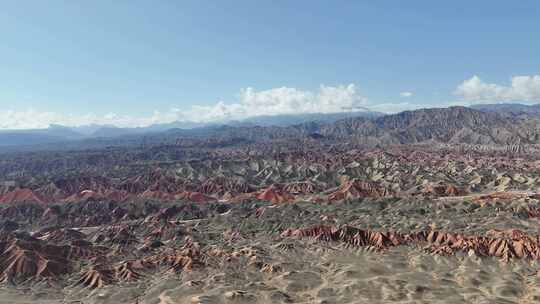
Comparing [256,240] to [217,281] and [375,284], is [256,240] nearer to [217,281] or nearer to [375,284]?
[217,281]

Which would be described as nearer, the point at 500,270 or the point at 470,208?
the point at 500,270

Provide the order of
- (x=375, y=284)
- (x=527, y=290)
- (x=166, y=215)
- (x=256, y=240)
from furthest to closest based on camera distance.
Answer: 1. (x=166, y=215)
2. (x=256, y=240)
3. (x=375, y=284)
4. (x=527, y=290)

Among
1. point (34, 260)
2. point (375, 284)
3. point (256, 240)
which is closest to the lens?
point (375, 284)

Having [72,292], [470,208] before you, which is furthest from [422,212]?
[72,292]

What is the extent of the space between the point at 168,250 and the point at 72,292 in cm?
3123

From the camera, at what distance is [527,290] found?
9725cm

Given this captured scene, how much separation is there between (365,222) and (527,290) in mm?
66371

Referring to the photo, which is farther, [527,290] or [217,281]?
[217,281]

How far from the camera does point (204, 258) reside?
126 meters

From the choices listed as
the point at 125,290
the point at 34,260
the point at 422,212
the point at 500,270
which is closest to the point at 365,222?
the point at 422,212

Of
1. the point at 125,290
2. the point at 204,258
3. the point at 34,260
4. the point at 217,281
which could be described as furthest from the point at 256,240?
the point at 34,260

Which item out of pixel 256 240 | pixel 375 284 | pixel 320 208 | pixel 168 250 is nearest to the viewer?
pixel 375 284

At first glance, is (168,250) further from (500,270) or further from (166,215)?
(500,270)

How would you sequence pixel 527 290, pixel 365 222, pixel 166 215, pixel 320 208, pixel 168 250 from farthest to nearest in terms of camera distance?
pixel 166 215 → pixel 320 208 → pixel 365 222 → pixel 168 250 → pixel 527 290
